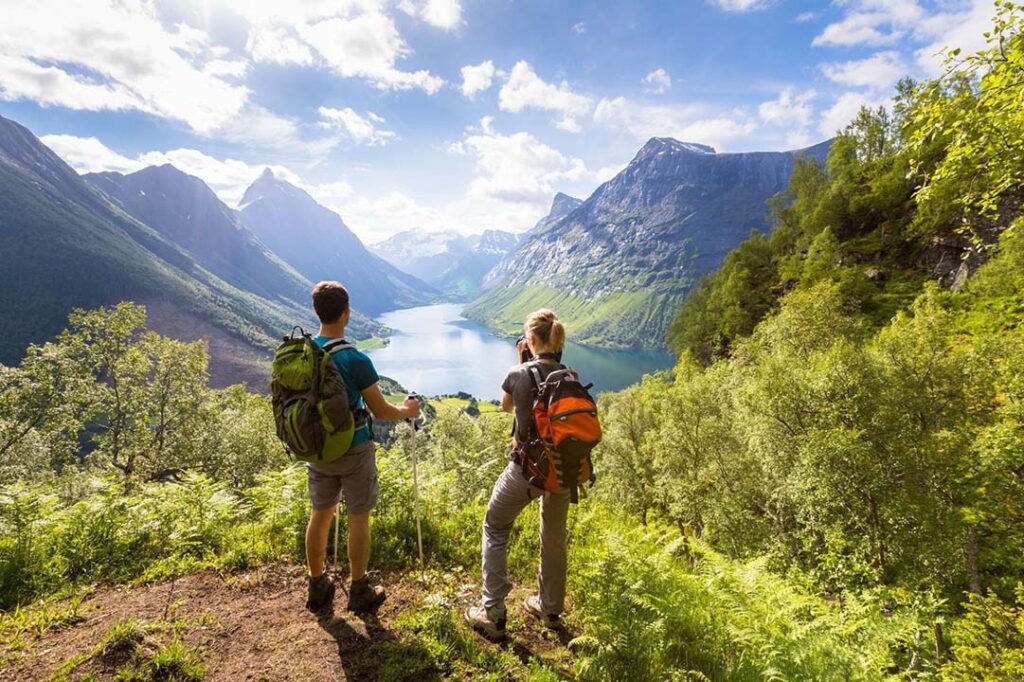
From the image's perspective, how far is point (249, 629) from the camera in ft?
14.8

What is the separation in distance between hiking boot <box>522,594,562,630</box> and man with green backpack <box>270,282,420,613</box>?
168 centimetres

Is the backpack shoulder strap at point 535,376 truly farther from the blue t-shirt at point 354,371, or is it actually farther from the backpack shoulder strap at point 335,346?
the backpack shoulder strap at point 335,346

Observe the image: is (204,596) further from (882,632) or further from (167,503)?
(882,632)

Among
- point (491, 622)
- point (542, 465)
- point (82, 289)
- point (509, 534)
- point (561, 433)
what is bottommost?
point (491, 622)

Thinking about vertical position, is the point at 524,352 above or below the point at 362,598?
above

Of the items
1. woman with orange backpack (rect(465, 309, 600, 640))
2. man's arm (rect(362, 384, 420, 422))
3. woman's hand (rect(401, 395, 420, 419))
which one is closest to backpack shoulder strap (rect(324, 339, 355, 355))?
man's arm (rect(362, 384, 420, 422))

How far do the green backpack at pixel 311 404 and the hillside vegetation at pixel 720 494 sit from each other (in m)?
2.01

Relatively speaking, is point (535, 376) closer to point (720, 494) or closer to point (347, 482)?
point (347, 482)

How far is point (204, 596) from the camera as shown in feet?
16.8

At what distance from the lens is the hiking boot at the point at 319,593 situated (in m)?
4.82

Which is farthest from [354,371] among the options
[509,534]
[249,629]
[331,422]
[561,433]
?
[249,629]

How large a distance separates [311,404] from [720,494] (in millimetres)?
27221

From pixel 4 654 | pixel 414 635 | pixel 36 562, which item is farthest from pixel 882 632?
pixel 36 562

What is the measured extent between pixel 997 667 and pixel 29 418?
32.0 m
